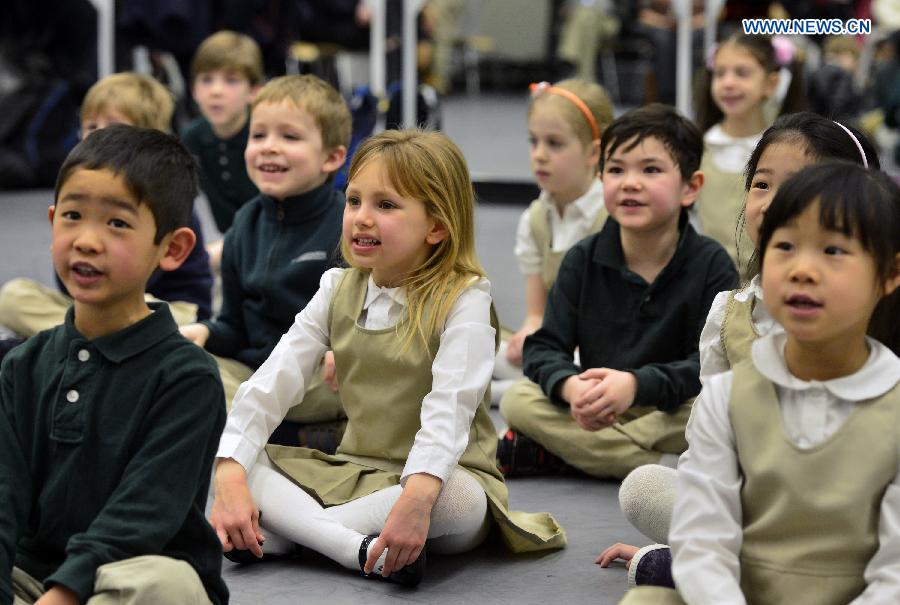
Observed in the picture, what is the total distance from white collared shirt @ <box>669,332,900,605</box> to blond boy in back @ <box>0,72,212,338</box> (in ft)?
5.18

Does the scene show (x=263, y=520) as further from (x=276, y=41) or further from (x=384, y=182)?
(x=276, y=41)

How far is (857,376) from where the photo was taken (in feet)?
4.54

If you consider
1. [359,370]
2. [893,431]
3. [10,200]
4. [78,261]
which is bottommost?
[10,200]

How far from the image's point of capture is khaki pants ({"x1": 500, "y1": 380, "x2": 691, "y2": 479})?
235cm

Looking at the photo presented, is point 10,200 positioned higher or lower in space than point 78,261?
lower

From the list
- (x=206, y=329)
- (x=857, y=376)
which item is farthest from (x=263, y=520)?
(x=857, y=376)

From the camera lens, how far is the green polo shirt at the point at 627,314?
2320mm

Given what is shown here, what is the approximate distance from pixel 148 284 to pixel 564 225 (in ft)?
2.96

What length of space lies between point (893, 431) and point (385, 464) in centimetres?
84

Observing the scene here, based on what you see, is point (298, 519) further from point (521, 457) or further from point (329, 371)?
point (521, 457)

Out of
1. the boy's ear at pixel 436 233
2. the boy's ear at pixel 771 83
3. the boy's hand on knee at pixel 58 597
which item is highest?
the boy's ear at pixel 771 83

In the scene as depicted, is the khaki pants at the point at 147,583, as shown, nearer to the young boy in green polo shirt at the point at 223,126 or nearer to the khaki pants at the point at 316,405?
the khaki pants at the point at 316,405

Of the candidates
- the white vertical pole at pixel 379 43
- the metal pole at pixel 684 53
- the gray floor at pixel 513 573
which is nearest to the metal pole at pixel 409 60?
the white vertical pole at pixel 379 43

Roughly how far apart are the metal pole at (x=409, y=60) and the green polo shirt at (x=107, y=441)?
3985 mm
